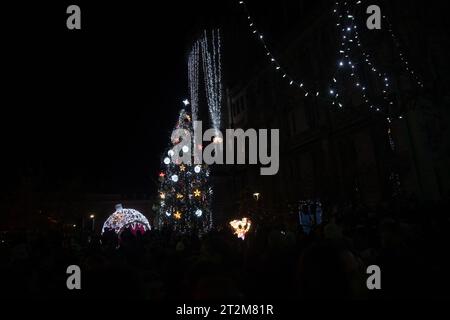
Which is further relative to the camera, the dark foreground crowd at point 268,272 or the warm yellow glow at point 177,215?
the warm yellow glow at point 177,215

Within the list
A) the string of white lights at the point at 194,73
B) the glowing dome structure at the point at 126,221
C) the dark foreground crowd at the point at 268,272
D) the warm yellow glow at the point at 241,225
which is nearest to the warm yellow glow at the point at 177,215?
the warm yellow glow at the point at 241,225

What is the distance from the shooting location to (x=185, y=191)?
22.6 metres

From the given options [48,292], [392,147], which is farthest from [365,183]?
[48,292]

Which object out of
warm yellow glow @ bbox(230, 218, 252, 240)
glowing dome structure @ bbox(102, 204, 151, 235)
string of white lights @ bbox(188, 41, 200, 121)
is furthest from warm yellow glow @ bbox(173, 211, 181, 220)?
string of white lights @ bbox(188, 41, 200, 121)

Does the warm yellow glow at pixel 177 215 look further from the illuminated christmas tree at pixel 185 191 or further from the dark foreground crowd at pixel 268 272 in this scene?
the dark foreground crowd at pixel 268 272

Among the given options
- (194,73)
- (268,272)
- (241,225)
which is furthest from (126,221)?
(268,272)

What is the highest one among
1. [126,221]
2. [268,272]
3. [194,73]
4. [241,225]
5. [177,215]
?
[194,73]

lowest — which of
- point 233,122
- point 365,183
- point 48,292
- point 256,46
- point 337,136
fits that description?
point 48,292

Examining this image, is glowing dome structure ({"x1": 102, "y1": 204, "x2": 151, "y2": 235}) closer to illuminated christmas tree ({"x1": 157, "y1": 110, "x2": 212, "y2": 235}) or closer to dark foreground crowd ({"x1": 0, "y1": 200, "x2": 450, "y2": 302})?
illuminated christmas tree ({"x1": 157, "y1": 110, "x2": 212, "y2": 235})

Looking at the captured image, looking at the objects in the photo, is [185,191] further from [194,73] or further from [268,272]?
[268,272]

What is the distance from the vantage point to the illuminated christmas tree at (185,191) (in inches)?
873
